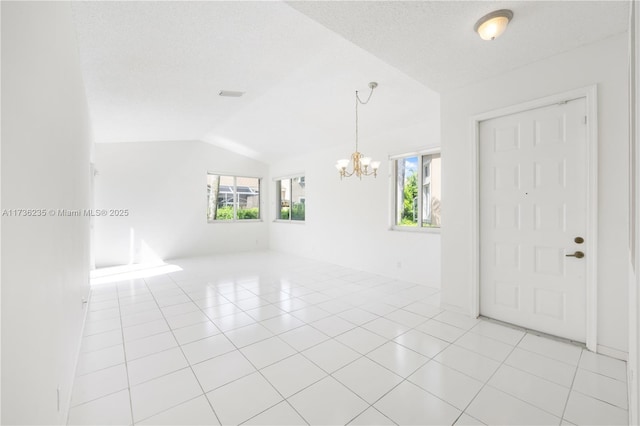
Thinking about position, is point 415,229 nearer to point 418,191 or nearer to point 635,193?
point 418,191

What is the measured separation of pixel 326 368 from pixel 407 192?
11.2ft

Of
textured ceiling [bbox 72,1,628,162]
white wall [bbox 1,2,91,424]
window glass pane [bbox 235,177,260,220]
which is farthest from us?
window glass pane [bbox 235,177,260,220]

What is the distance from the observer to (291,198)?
7633mm

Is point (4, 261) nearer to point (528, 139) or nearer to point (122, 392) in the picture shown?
point (122, 392)

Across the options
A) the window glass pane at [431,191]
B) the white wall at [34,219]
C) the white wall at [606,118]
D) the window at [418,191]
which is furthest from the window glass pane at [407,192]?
the white wall at [34,219]

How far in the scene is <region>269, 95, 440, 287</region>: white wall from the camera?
424 centimetres

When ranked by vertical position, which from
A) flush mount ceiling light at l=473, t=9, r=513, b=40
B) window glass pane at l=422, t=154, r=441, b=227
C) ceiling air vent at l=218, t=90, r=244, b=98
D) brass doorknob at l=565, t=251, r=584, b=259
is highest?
ceiling air vent at l=218, t=90, r=244, b=98

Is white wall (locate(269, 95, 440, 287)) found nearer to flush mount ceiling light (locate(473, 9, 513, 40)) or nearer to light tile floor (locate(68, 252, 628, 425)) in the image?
light tile floor (locate(68, 252, 628, 425))

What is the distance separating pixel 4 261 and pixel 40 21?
1.16 meters

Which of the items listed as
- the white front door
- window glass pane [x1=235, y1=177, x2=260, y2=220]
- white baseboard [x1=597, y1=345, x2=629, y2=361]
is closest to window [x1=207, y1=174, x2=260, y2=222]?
window glass pane [x1=235, y1=177, x2=260, y2=220]

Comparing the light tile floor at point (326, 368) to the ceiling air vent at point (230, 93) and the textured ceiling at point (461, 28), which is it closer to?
the textured ceiling at point (461, 28)

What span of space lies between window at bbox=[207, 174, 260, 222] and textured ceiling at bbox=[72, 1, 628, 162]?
113 inches

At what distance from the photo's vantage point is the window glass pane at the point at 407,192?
4629mm

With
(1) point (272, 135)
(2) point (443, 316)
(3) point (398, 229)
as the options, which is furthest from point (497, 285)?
(1) point (272, 135)
